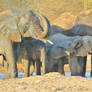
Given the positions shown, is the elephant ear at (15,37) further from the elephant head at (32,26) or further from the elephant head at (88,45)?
the elephant head at (88,45)

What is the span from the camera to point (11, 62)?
18.8 ft

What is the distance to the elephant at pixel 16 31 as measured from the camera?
5730 mm

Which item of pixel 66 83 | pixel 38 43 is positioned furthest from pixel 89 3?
pixel 66 83

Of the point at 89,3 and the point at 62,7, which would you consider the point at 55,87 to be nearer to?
the point at 62,7

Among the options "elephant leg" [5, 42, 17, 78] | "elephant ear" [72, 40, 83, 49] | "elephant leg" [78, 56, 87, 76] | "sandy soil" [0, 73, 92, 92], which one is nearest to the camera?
"sandy soil" [0, 73, 92, 92]

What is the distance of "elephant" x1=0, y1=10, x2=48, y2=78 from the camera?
18.8 feet

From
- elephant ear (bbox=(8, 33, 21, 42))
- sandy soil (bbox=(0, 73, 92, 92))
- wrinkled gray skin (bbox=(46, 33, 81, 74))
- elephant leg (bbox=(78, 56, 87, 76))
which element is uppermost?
elephant ear (bbox=(8, 33, 21, 42))

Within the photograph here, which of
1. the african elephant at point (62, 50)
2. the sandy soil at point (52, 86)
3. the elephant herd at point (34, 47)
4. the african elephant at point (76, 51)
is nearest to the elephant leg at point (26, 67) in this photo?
the elephant herd at point (34, 47)

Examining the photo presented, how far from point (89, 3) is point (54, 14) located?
7.03 feet

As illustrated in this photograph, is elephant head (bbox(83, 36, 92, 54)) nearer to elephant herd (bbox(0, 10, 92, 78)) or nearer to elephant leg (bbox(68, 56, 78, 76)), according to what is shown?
elephant herd (bbox(0, 10, 92, 78))

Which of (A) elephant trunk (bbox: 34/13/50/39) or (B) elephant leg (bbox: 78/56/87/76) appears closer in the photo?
(A) elephant trunk (bbox: 34/13/50/39)

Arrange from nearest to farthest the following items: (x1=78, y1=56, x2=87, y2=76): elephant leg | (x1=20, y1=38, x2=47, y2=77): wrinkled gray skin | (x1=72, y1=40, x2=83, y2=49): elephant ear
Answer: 1. (x1=20, y1=38, x2=47, y2=77): wrinkled gray skin
2. (x1=72, y1=40, x2=83, y2=49): elephant ear
3. (x1=78, y1=56, x2=87, y2=76): elephant leg

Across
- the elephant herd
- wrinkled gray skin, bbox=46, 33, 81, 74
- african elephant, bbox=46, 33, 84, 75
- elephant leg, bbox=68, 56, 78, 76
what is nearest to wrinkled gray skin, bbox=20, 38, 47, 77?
the elephant herd

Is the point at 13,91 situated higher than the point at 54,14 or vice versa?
the point at 54,14
